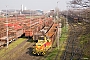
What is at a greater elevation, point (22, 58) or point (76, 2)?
point (76, 2)

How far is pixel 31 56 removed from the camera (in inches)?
820

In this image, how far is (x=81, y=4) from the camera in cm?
2192

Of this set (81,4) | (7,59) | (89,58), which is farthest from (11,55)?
(81,4)

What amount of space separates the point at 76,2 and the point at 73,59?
8.03 m

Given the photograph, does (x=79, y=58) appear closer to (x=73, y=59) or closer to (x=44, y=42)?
(x=73, y=59)

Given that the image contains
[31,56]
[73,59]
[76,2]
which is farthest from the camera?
[76,2]

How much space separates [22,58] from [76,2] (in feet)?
33.1

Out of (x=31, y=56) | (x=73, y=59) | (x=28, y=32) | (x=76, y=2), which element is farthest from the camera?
(x=28, y=32)

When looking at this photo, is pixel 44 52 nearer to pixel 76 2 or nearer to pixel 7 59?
pixel 7 59

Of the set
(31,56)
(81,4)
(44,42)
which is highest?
(81,4)

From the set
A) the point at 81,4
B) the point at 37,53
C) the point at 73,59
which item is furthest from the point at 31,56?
the point at 81,4

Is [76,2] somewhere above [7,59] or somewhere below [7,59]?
above

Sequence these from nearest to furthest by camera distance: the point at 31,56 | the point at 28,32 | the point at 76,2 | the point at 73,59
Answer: the point at 73,59 → the point at 31,56 → the point at 76,2 → the point at 28,32

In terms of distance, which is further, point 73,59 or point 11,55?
point 11,55
